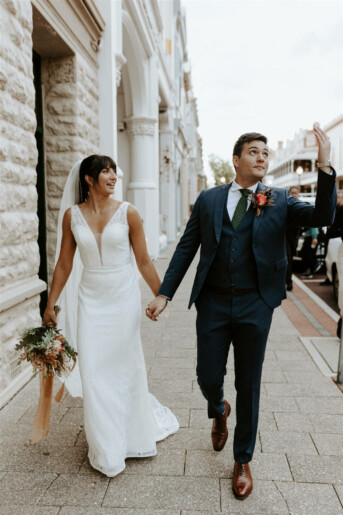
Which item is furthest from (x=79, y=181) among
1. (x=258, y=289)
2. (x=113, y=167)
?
(x=258, y=289)

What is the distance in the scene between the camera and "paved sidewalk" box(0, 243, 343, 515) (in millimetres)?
2869

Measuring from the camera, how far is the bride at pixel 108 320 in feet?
10.4

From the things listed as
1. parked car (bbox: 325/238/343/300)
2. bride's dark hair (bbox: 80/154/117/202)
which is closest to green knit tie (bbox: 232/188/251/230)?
bride's dark hair (bbox: 80/154/117/202)

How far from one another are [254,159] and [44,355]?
1.85m

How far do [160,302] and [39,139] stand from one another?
13.3 feet

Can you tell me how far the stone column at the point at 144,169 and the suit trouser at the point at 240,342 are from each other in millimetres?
10907

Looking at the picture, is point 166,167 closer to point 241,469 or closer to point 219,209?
point 219,209

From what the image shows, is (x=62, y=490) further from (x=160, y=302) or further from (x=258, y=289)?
(x=258, y=289)

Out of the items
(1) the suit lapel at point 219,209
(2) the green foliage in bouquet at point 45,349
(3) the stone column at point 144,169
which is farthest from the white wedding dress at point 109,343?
(3) the stone column at point 144,169

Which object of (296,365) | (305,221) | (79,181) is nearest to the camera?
(305,221)

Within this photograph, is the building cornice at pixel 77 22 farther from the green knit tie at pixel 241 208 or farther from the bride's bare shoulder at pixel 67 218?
the green knit tie at pixel 241 208

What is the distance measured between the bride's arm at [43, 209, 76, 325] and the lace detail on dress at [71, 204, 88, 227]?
52 millimetres

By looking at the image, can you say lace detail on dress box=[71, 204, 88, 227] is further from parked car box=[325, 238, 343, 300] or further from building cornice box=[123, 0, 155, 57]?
building cornice box=[123, 0, 155, 57]

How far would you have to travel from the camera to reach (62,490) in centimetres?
302
